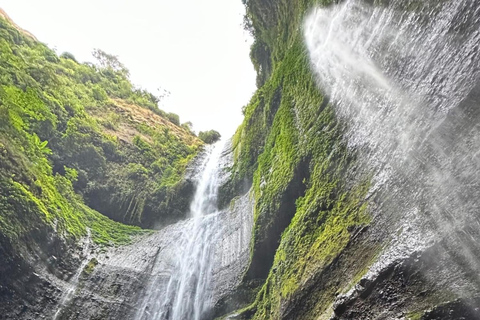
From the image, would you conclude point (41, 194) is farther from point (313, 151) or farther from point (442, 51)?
point (442, 51)

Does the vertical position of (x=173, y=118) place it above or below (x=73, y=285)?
above

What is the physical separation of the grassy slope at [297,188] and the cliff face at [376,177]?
0.03m

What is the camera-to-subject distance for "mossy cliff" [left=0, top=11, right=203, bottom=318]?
817 cm

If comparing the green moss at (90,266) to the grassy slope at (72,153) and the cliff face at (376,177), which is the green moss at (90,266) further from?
the cliff face at (376,177)

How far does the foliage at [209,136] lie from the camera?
82.5 feet

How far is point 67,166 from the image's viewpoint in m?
13.4

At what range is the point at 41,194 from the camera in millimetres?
9391

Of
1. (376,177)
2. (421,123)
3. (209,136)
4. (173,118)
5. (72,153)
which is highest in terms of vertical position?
(173,118)

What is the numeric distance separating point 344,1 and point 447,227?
5498mm

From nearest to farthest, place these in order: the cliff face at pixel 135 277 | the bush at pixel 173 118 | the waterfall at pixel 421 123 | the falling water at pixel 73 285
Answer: the waterfall at pixel 421 123 → the falling water at pixel 73 285 → the cliff face at pixel 135 277 → the bush at pixel 173 118

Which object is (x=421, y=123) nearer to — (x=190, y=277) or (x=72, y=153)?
(x=190, y=277)

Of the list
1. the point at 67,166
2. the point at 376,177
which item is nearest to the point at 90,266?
the point at 67,166

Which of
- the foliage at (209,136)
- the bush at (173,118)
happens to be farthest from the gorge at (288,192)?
the bush at (173,118)

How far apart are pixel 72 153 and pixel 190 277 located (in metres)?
8.19
